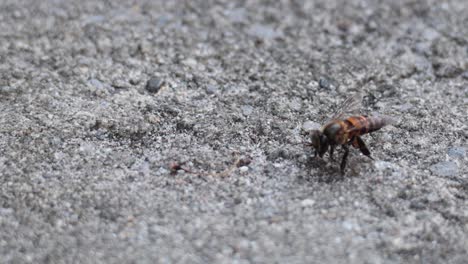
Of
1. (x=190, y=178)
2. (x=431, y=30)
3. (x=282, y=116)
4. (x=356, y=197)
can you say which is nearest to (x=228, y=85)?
(x=282, y=116)

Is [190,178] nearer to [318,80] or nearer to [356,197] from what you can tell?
[356,197]

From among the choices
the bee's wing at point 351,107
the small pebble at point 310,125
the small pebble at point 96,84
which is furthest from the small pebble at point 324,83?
the small pebble at point 96,84

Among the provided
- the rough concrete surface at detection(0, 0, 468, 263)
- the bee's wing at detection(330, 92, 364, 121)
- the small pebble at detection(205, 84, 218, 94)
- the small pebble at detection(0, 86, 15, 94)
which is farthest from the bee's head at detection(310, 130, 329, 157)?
the small pebble at detection(0, 86, 15, 94)

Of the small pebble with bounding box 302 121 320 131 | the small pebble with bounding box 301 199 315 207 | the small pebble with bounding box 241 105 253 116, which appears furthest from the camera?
the small pebble with bounding box 241 105 253 116

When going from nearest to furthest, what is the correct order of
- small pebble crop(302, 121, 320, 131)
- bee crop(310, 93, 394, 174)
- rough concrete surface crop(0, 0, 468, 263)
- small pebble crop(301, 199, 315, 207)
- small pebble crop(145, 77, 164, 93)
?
rough concrete surface crop(0, 0, 468, 263), small pebble crop(301, 199, 315, 207), bee crop(310, 93, 394, 174), small pebble crop(302, 121, 320, 131), small pebble crop(145, 77, 164, 93)

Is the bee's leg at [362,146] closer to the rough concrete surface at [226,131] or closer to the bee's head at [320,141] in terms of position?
the rough concrete surface at [226,131]

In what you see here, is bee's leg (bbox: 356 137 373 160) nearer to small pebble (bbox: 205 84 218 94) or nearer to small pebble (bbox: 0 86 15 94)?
small pebble (bbox: 205 84 218 94)
